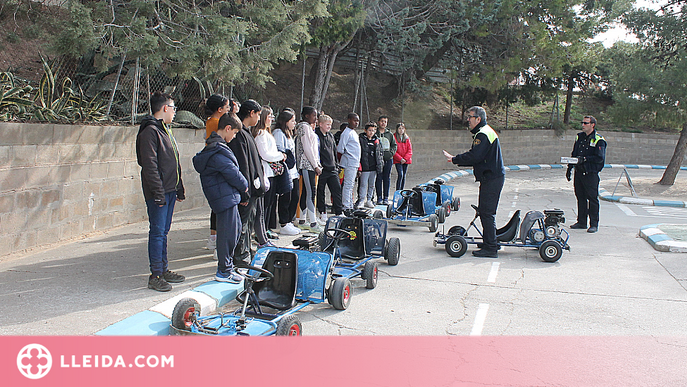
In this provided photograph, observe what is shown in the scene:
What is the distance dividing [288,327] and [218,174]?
2.15 meters

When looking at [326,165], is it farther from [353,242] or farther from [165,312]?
[165,312]

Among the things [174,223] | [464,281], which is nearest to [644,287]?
[464,281]

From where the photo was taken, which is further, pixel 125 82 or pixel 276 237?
pixel 125 82

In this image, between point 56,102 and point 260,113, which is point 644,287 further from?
point 56,102

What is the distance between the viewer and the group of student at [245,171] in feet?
19.3

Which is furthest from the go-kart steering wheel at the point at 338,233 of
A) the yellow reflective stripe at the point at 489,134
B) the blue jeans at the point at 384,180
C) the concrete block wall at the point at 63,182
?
the blue jeans at the point at 384,180

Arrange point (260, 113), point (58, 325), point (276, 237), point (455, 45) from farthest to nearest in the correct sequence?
point (455, 45) < point (276, 237) < point (260, 113) < point (58, 325)

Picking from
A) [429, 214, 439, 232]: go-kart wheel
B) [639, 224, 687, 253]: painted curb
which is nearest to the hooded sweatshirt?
[429, 214, 439, 232]: go-kart wheel

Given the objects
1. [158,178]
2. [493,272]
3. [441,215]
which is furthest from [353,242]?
[441,215]

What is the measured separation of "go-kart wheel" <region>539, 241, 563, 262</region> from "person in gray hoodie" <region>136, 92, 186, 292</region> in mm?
4749

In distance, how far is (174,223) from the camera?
9.40 m

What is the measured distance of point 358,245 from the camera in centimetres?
701

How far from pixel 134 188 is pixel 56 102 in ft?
5.55

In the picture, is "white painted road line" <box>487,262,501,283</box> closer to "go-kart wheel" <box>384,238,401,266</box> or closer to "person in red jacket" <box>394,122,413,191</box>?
"go-kart wheel" <box>384,238,401,266</box>
